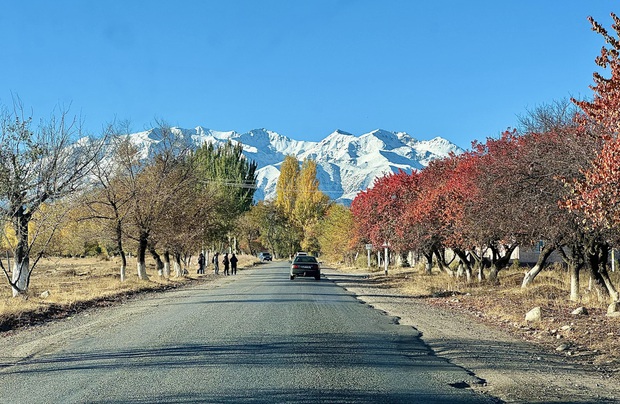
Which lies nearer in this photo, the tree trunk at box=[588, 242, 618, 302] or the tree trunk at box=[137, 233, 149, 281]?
the tree trunk at box=[588, 242, 618, 302]

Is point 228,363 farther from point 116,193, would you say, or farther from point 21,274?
point 116,193

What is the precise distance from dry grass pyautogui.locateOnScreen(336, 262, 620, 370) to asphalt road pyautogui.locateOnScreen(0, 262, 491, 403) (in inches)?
114

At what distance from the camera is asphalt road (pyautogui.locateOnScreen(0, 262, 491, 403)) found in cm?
723

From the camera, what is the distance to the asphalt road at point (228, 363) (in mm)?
7234

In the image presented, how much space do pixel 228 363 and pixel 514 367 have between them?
171 inches

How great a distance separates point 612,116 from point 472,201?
1481 cm

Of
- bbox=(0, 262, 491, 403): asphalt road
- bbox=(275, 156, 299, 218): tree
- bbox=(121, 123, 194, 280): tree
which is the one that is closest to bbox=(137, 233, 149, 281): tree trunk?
bbox=(121, 123, 194, 280): tree

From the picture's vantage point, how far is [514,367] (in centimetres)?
948

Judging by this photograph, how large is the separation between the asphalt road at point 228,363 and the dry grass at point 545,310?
2.90m

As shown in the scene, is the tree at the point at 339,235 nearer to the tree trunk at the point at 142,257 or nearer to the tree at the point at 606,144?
the tree trunk at the point at 142,257

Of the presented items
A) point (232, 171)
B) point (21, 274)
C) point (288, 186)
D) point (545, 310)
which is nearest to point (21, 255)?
point (21, 274)

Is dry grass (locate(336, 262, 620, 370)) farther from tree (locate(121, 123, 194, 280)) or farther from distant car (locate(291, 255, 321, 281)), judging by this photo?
tree (locate(121, 123, 194, 280))

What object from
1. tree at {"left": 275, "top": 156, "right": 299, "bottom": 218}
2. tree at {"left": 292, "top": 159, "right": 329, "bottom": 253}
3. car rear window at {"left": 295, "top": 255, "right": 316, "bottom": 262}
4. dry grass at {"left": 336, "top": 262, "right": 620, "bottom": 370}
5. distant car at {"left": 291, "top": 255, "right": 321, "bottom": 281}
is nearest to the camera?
dry grass at {"left": 336, "top": 262, "right": 620, "bottom": 370}

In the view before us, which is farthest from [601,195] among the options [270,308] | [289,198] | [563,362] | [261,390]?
[289,198]
